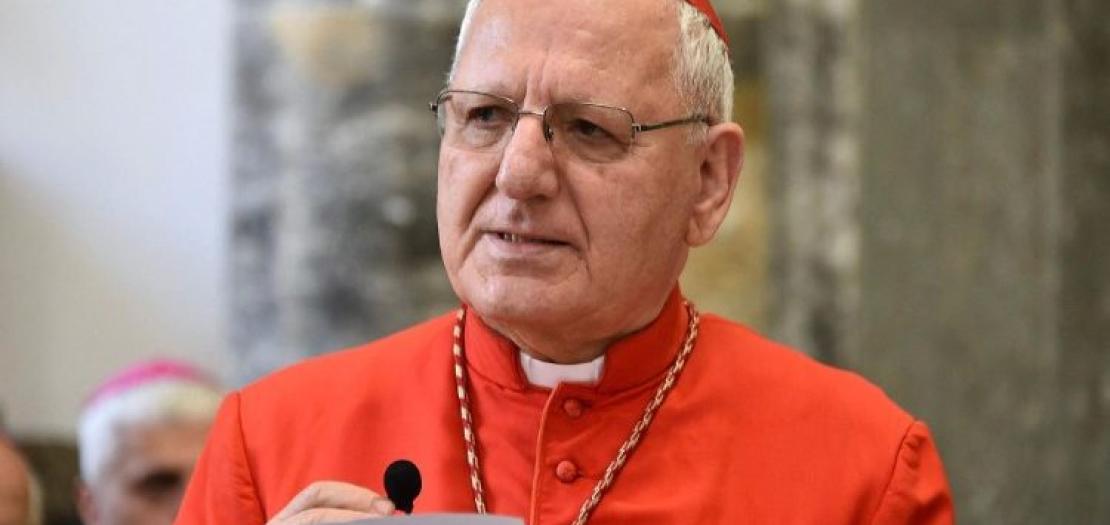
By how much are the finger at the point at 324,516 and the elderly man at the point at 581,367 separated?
1.25 ft

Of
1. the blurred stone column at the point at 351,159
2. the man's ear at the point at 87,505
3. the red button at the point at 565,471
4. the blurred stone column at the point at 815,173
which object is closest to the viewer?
the red button at the point at 565,471

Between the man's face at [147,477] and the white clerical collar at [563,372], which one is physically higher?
the white clerical collar at [563,372]

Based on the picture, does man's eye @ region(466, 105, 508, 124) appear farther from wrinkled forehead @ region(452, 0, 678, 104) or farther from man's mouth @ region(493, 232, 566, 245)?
man's mouth @ region(493, 232, 566, 245)

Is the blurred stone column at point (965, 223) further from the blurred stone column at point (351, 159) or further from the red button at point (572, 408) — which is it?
the red button at point (572, 408)

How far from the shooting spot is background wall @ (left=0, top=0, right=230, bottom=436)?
815cm

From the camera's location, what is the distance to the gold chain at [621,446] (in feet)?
11.9

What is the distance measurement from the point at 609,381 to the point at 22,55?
5.12 m

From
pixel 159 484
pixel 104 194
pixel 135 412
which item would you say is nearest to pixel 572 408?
pixel 159 484

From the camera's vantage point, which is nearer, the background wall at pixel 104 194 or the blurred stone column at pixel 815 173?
the blurred stone column at pixel 815 173

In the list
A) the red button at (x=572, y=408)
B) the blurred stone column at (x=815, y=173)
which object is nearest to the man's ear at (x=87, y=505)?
the blurred stone column at (x=815, y=173)

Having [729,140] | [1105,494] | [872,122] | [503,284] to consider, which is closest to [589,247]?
[503,284]

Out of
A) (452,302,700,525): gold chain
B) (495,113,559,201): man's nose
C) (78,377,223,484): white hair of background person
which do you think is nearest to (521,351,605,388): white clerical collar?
(452,302,700,525): gold chain

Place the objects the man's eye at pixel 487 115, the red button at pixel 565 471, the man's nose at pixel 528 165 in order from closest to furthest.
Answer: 1. the man's nose at pixel 528 165
2. the man's eye at pixel 487 115
3. the red button at pixel 565 471

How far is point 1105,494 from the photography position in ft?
23.8
